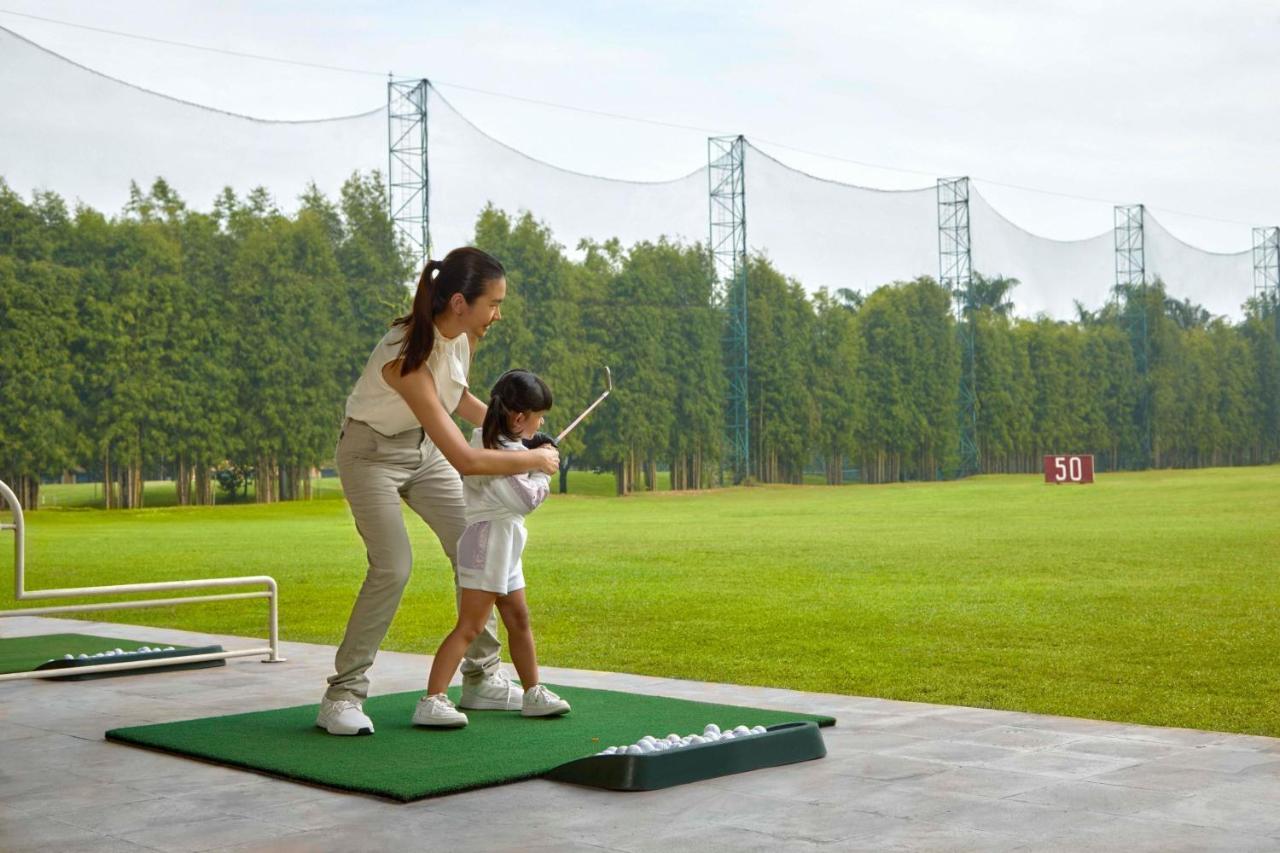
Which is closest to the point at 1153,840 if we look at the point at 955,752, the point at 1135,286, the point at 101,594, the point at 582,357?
the point at 955,752

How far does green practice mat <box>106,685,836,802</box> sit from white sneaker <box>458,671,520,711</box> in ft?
0.08

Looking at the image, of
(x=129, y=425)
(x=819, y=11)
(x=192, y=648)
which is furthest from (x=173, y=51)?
(x=192, y=648)

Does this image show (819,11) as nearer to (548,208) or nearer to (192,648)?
(548,208)

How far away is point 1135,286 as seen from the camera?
47312mm

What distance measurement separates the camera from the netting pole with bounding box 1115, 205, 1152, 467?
1844 inches

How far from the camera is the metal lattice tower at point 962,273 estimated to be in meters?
41.3

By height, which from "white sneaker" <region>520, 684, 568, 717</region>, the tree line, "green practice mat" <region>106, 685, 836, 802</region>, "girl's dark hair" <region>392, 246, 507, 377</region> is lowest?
"green practice mat" <region>106, 685, 836, 802</region>

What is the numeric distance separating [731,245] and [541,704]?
33.4 meters

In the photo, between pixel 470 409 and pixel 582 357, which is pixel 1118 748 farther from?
pixel 582 357

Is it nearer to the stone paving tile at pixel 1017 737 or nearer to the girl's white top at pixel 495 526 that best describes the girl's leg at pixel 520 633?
the girl's white top at pixel 495 526

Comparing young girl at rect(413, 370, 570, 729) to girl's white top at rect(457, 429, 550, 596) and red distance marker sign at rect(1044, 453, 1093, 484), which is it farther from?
red distance marker sign at rect(1044, 453, 1093, 484)

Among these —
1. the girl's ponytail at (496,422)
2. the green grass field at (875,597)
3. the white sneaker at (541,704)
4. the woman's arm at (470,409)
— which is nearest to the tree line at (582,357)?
the green grass field at (875,597)

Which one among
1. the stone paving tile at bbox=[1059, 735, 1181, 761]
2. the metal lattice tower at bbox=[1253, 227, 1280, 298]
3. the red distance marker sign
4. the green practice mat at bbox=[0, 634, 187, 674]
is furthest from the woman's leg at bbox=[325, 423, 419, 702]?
the metal lattice tower at bbox=[1253, 227, 1280, 298]

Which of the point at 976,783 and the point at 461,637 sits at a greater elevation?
the point at 461,637
